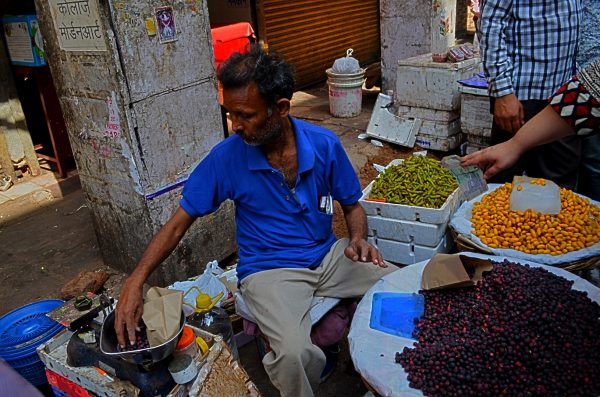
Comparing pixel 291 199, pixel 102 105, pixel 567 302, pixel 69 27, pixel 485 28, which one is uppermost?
pixel 69 27

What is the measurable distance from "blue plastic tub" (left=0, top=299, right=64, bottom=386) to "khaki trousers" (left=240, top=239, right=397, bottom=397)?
1.24 meters

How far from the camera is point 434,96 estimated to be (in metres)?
5.70

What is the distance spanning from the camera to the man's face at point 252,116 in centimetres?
238

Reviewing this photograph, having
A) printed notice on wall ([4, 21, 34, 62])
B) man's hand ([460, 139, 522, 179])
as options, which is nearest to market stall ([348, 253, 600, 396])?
man's hand ([460, 139, 522, 179])

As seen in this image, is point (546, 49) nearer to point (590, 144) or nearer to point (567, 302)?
point (590, 144)

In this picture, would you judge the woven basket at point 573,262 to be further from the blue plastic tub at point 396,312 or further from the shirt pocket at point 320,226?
the shirt pocket at point 320,226

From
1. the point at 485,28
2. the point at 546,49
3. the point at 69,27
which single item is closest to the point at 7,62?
the point at 69,27

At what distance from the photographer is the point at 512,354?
202 cm

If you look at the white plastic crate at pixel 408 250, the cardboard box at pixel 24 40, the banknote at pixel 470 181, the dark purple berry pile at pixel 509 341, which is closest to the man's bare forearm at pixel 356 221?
the dark purple berry pile at pixel 509 341

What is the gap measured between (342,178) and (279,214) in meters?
0.39

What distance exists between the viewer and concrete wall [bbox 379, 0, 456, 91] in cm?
663

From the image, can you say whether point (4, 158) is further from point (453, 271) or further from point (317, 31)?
point (317, 31)

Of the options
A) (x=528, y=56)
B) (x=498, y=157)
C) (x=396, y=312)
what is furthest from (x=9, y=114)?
(x=498, y=157)

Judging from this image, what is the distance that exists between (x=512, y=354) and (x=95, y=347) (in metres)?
A: 1.77
